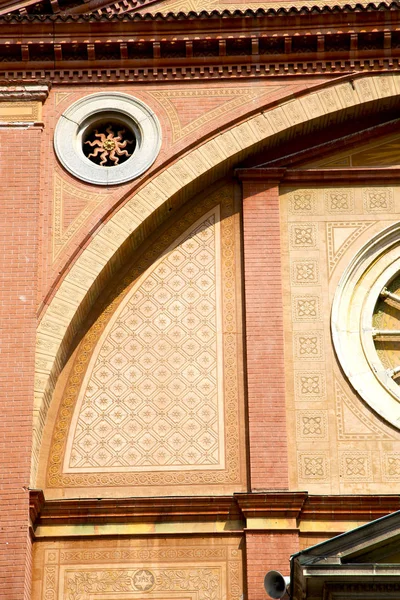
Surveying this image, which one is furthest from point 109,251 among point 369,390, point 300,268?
point 369,390

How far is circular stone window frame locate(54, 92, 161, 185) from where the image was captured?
19016mm

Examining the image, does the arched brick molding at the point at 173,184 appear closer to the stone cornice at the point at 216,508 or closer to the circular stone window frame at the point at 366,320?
the stone cornice at the point at 216,508

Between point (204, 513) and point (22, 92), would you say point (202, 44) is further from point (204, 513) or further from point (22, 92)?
point (204, 513)

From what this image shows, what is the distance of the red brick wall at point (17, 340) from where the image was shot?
1684 cm

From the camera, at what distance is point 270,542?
56.8ft

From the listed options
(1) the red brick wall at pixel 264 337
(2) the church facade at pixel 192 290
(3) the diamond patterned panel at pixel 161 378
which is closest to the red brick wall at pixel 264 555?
(2) the church facade at pixel 192 290

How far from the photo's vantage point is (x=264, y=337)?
18562mm

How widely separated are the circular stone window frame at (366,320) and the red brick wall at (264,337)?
2.75 ft

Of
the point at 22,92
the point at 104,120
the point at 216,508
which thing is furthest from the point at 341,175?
the point at 216,508

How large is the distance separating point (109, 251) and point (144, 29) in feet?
10.8

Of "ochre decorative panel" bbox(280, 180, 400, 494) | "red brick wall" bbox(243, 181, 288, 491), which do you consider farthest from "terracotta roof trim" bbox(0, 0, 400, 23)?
"red brick wall" bbox(243, 181, 288, 491)

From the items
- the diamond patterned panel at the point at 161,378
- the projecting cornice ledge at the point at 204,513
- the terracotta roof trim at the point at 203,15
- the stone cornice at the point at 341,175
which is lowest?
the projecting cornice ledge at the point at 204,513

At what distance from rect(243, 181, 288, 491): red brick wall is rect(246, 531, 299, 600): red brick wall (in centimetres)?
64

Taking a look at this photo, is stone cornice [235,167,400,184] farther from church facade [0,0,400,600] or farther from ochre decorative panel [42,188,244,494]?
ochre decorative panel [42,188,244,494]
